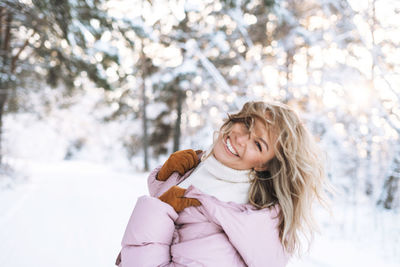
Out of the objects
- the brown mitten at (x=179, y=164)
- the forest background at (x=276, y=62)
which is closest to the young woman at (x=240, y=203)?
the brown mitten at (x=179, y=164)

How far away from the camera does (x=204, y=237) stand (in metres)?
1.44

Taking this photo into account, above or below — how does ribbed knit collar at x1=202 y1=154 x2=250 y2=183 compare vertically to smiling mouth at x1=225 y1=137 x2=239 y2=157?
below

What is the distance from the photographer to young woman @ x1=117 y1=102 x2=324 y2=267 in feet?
4.59

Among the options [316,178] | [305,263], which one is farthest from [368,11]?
[316,178]

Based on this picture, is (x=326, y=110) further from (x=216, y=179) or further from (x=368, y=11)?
(x=216, y=179)

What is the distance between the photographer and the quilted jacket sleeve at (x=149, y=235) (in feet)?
4.47

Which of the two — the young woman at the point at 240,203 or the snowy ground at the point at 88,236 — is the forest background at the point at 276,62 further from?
the young woman at the point at 240,203

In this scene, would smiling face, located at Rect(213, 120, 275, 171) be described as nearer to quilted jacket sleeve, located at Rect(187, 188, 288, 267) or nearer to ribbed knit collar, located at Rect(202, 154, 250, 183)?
ribbed knit collar, located at Rect(202, 154, 250, 183)

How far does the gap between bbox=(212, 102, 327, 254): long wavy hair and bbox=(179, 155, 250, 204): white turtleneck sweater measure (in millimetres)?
48

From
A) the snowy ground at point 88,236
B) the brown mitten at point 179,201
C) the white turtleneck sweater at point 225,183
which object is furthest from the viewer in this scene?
the snowy ground at point 88,236

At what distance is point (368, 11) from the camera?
15.4 feet

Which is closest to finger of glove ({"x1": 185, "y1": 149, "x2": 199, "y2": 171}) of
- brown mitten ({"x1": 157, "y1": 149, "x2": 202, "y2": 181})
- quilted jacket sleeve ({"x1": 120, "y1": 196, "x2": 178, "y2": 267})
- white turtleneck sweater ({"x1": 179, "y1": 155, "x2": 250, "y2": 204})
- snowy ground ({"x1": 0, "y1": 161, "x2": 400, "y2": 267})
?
brown mitten ({"x1": 157, "y1": 149, "x2": 202, "y2": 181})

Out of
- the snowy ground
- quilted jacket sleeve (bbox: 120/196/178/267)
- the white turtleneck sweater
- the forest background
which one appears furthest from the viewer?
the forest background

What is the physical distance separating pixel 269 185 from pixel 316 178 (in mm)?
251
